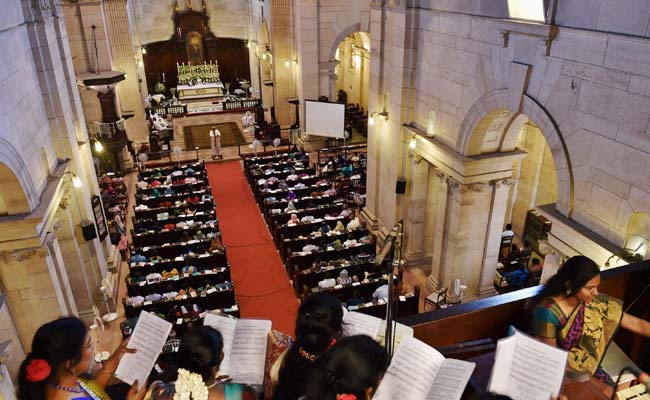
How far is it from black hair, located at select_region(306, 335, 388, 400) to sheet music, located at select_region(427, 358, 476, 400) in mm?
619

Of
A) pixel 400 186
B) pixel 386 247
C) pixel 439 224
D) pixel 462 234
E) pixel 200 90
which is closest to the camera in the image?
pixel 386 247

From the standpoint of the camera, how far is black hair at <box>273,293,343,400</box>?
347 centimetres

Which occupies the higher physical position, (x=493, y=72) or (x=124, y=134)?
(x=493, y=72)

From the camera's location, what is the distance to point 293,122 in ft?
75.7

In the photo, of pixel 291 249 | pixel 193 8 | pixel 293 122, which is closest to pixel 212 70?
pixel 193 8

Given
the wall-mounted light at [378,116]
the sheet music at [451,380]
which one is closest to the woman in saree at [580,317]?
the sheet music at [451,380]

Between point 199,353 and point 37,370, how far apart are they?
118 centimetres

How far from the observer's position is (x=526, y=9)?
7551mm

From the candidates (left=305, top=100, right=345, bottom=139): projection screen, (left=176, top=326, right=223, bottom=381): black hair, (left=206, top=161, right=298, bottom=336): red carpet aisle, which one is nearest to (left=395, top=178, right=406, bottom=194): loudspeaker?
(left=206, top=161, right=298, bottom=336): red carpet aisle

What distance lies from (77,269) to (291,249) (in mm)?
4845

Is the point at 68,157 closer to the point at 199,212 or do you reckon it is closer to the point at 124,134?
the point at 199,212

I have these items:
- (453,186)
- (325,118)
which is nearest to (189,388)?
(453,186)

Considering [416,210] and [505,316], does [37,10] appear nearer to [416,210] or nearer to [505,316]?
[416,210]

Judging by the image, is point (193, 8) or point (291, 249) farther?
point (193, 8)
